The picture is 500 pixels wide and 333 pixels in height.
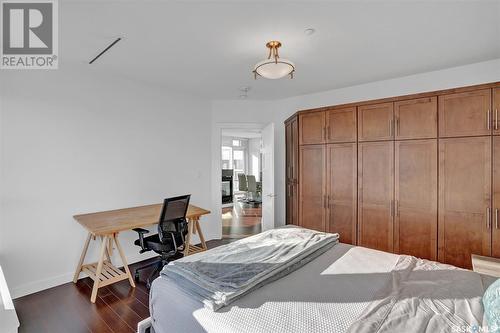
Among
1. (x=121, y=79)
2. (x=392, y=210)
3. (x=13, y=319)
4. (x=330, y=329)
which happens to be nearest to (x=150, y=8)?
(x=121, y=79)

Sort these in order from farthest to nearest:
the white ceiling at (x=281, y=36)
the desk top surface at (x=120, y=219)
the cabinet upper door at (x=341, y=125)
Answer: the cabinet upper door at (x=341, y=125) < the desk top surface at (x=120, y=219) < the white ceiling at (x=281, y=36)

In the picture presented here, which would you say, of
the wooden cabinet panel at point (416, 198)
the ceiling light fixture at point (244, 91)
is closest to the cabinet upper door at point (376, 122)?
the wooden cabinet panel at point (416, 198)

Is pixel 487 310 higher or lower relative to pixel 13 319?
higher

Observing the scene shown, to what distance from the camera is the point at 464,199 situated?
2.62 m

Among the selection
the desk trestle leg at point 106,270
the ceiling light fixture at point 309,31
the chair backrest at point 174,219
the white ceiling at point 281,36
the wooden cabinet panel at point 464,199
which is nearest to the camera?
the white ceiling at point 281,36

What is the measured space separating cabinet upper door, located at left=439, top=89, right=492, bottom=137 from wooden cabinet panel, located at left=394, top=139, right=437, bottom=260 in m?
0.23

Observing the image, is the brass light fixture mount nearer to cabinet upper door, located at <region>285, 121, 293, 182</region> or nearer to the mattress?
cabinet upper door, located at <region>285, 121, 293, 182</region>

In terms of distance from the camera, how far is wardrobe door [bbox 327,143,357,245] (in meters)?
3.29

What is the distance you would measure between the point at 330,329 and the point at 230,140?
905 centimetres

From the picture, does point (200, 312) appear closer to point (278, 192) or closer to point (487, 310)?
point (487, 310)

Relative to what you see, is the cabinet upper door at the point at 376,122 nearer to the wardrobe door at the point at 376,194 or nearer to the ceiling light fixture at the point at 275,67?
the wardrobe door at the point at 376,194

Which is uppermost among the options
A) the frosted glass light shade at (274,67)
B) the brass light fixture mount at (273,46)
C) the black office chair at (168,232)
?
the brass light fixture mount at (273,46)

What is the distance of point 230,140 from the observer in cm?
995

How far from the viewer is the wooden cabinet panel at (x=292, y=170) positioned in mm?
3834
